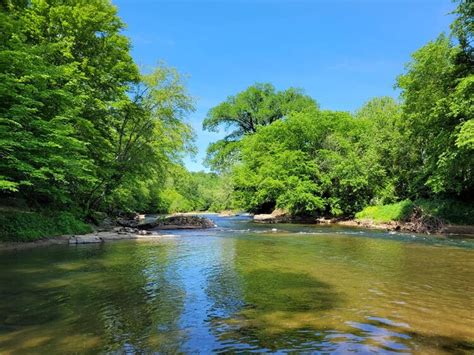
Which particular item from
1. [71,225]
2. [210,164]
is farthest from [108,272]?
[210,164]

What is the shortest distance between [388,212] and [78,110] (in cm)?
2574

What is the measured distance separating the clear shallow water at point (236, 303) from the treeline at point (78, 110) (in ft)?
17.7

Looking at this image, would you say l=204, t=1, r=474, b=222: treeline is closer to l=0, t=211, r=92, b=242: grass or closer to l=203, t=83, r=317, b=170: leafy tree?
l=203, t=83, r=317, b=170: leafy tree

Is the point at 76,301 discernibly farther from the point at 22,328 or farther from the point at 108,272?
the point at 108,272

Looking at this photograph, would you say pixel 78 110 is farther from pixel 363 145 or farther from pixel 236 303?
pixel 363 145

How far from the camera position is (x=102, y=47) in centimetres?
2620

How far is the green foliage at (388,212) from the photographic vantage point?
3012cm

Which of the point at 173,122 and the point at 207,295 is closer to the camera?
the point at 207,295

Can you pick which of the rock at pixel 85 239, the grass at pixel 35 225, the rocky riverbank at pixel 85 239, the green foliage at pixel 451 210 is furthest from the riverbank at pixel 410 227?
the grass at pixel 35 225

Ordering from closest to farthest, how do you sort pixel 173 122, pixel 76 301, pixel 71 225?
1. pixel 76 301
2. pixel 71 225
3. pixel 173 122

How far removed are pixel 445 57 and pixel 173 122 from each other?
19.9m

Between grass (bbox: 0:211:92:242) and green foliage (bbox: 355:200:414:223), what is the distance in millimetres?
23371

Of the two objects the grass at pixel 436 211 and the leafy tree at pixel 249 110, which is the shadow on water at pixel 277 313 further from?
the leafy tree at pixel 249 110

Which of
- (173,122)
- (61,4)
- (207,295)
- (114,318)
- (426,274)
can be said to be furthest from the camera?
(173,122)
